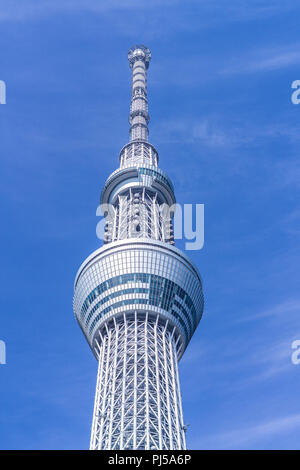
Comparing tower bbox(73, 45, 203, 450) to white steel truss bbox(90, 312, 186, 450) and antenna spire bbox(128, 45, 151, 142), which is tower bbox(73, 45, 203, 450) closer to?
white steel truss bbox(90, 312, 186, 450)

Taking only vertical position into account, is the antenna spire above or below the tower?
above

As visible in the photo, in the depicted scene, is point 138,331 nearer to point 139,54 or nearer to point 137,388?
point 137,388

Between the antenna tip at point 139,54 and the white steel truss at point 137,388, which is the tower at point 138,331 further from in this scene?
the antenna tip at point 139,54

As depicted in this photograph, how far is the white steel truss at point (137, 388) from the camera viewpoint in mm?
89500

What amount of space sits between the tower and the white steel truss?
0.17 metres

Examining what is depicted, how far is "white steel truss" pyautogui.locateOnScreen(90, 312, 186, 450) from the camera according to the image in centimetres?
8950

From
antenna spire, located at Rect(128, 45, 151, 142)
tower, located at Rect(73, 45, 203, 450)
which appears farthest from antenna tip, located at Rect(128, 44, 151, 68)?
tower, located at Rect(73, 45, 203, 450)

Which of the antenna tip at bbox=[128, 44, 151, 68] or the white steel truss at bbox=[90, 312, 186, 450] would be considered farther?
the antenna tip at bbox=[128, 44, 151, 68]

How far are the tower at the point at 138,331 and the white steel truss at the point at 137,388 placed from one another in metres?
0.17

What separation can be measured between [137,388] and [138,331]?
500 inches

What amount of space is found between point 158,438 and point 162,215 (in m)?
57.2

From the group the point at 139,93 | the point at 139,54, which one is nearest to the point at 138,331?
the point at 139,93
